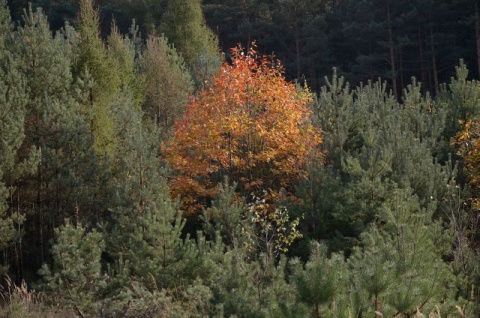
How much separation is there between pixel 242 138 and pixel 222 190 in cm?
382

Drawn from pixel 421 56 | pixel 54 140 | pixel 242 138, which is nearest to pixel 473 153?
pixel 242 138

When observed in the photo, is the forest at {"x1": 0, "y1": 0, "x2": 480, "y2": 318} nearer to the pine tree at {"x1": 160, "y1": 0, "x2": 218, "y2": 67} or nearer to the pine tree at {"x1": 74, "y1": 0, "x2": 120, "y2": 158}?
the pine tree at {"x1": 74, "y1": 0, "x2": 120, "y2": 158}

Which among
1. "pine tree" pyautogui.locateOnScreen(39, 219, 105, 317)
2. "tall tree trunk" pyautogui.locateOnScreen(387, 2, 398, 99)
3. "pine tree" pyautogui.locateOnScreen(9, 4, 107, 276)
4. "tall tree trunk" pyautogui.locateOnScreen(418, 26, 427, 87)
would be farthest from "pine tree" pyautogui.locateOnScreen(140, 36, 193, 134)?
"tall tree trunk" pyautogui.locateOnScreen(418, 26, 427, 87)

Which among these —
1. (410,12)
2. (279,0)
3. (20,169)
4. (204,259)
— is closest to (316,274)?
(204,259)

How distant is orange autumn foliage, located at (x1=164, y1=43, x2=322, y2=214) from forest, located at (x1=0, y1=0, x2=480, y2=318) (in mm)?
61

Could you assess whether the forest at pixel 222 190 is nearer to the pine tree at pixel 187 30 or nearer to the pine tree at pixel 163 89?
the pine tree at pixel 163 89

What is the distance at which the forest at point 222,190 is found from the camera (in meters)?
9.41

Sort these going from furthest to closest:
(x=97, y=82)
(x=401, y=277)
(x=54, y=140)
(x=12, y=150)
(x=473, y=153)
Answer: (x=97, y=82) → (x=54, y=140) → (x=12, y=150) → (x=473, y=153) → (x=401, y=277)

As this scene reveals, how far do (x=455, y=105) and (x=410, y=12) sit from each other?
1915 centimetres

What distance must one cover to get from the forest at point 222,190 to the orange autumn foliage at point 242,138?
61 mm

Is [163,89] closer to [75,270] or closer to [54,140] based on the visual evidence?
[54,140]

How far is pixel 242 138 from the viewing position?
18.3 m

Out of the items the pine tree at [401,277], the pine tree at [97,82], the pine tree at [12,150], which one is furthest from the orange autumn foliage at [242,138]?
the pine tree at [401,277]

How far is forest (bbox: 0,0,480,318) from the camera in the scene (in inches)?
370
